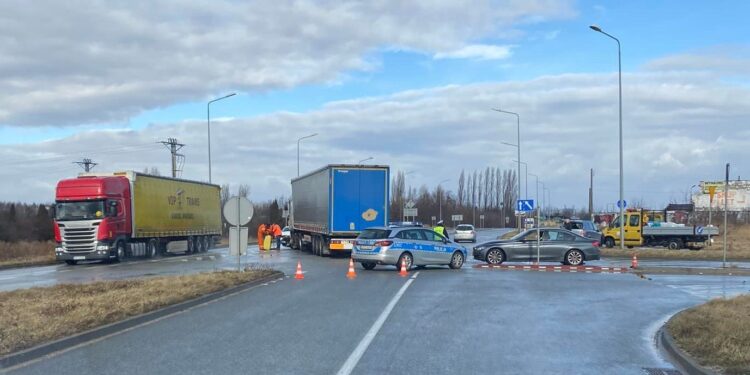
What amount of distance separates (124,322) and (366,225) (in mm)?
20843

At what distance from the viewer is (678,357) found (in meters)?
9.00

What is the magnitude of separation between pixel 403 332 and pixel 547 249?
55.7 ft

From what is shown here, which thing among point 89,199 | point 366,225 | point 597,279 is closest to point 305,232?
point 366,225

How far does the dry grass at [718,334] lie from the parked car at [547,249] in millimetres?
13314

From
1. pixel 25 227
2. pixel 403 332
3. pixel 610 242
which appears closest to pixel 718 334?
pixel 403 332

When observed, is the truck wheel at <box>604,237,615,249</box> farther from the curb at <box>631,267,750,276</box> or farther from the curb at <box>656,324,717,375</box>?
the curb at <box>656,324,717,375</box>

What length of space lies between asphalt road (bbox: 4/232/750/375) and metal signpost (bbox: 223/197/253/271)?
125 inches

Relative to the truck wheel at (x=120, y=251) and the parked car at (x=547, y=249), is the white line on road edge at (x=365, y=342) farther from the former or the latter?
the truck wheel at (x=120, y=251)

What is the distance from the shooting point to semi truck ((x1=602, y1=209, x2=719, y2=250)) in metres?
40.9

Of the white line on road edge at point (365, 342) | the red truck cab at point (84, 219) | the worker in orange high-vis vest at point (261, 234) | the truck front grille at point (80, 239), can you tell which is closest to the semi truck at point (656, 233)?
the worker in orange high-vis vest at point (261, 234)

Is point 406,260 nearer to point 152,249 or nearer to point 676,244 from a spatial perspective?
point 152,249

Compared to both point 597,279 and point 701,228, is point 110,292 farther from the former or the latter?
point 701,228

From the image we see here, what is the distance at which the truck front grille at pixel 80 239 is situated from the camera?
102 feet

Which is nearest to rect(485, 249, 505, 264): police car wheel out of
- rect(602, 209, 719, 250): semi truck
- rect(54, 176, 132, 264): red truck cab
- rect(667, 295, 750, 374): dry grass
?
rect(667, 295, 750, 374): dry grass
